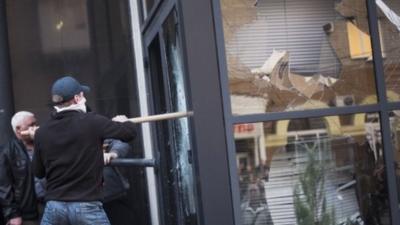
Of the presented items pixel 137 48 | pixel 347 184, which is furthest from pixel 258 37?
pixel 137 48

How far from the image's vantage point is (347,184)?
3.94 metres

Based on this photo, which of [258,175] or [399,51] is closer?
[258,175]

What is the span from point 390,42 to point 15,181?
302 cm

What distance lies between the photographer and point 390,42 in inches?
158

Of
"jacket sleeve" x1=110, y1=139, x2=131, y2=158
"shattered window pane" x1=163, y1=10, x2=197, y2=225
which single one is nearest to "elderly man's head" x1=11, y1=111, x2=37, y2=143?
"jacket sleeve" x1=110, y1=139, x2=131, y2=158

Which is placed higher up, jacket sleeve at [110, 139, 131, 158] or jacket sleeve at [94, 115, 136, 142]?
jacket sleeve at [94, 115, 136, 142]

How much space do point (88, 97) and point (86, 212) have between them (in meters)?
3.52

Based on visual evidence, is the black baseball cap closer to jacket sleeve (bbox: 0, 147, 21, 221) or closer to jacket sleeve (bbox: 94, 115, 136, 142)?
jacket sleeve (bbox: 94, 115, 136, 142)

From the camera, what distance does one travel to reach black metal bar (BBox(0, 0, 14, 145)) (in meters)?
6.64

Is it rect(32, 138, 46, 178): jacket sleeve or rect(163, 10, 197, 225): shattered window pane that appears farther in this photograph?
rect(163, 10, 197, 225): shattered window pane

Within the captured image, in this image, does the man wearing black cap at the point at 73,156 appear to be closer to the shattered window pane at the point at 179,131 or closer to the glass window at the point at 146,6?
the shattered window pane at the point at 179,131

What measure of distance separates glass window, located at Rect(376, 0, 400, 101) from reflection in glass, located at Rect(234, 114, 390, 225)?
0.25 metres

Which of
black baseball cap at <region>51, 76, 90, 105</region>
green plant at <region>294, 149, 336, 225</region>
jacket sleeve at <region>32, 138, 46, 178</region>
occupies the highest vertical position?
black baseball cap at <region>51, 76, 90, 105</region>

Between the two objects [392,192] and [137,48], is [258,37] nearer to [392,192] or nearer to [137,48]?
[392,192]
